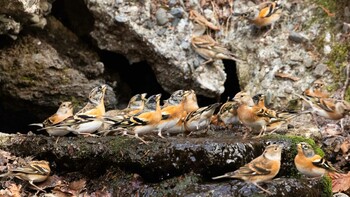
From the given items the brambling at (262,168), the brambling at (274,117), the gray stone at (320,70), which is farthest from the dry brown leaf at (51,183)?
the gray stone at (320,70)

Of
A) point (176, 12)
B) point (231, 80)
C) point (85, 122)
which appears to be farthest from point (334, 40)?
point (85, 122)

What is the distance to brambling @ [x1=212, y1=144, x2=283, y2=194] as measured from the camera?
25.4 ft

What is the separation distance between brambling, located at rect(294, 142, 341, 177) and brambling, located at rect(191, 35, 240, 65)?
12.1ft

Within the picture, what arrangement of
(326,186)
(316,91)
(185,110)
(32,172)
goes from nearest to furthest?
(32,172) → (326,186) → (185,110) → (316,91)

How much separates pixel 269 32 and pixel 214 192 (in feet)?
17.5

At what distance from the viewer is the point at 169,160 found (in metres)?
8.30

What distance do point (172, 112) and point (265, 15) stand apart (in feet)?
12.1

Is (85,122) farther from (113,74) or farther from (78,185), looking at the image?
(113,74)

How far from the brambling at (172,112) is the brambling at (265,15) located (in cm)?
319

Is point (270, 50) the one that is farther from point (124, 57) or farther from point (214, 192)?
point (214, 192)

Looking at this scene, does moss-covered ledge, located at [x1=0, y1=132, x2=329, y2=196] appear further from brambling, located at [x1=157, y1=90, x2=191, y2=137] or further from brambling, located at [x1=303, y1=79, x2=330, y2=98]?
brambling, located at [x1=303, y1=79, x2=330, y2=98]

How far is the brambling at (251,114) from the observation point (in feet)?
30.5

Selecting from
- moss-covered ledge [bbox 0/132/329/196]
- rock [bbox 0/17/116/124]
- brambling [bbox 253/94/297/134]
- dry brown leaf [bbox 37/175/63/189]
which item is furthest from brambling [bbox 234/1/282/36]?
dry brown leaf [bbox 37/175/63/189]

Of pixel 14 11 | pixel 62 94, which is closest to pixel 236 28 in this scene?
pixel 62 94
